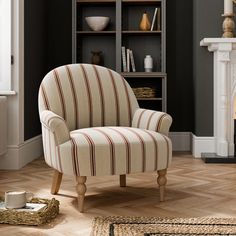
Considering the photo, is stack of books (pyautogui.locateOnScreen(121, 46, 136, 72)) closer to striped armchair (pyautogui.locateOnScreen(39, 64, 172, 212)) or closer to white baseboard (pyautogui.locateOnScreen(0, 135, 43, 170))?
white baseboard (pyautogui.locateOnScreen(0, 135, 43, 170))

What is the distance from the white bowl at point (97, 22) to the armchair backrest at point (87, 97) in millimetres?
1806

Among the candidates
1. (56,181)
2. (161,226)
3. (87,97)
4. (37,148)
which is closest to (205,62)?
(37,148)

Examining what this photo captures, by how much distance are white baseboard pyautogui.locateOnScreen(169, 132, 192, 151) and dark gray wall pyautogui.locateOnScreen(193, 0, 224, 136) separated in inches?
17.9

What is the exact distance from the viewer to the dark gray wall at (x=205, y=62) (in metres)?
4.69

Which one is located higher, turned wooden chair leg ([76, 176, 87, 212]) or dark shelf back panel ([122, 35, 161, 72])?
dark shelf back panel ([122, 35, 161, 72])

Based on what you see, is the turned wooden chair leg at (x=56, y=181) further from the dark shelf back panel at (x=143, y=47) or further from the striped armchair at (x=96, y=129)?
the dark shelf back panel at (x=143, y=47)

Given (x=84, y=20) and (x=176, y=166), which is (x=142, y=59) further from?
(x=176, y=166)

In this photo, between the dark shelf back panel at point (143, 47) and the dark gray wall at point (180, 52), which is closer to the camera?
the dark gray wall at point (180, 52)

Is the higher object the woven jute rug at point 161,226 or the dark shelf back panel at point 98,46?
the dark shelf back panel at point 98,46

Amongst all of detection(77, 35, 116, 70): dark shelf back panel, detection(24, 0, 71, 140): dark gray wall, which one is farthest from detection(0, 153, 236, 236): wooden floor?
detection(77, 35, 116, 70): dark shelf back panel

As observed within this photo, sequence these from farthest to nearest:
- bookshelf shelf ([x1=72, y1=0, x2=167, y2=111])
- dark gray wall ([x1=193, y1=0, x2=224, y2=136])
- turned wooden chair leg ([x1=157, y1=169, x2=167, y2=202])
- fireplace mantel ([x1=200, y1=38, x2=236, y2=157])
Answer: bookshelf shelf ([x1=72, y1=0, x2=167, y2=111]), dark gray wall ([x1=193, y1=0, x2=224, y2=136]), fireplace mantel ([x1=200, y1=38, x2=236, y2=157]), turned wooden chair leg ([x1=157, y1=169, x2=167, y2=202])

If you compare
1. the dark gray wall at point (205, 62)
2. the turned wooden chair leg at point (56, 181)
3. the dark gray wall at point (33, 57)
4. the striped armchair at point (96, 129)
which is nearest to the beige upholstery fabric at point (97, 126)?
the striped armchair at point (96, 129)

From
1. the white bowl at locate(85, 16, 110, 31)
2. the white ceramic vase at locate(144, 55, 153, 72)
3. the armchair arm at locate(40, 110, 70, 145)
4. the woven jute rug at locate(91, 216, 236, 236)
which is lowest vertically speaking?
the woven jute rug at locate(91, 216, 236, 236)

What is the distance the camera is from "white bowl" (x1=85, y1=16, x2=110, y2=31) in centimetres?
493
